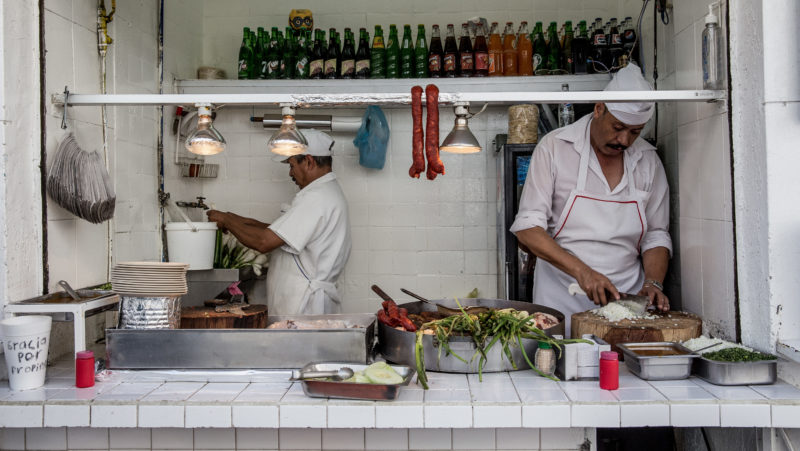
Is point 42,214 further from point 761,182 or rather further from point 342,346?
point 761,182

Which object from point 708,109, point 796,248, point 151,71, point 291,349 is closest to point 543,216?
point 708,109

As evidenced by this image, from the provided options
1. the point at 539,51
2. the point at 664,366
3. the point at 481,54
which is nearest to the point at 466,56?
the point at 481,54

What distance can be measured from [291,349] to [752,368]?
5.94 feet

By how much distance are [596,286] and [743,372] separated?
839 millimetres

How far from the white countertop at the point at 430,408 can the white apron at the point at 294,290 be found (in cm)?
200

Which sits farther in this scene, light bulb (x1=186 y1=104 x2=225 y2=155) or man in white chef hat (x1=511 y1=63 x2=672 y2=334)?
man in white chef hat (x1=511 y1=63 x2=672 y2=334)

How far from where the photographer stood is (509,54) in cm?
495

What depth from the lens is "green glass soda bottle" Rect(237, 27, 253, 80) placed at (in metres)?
5.06

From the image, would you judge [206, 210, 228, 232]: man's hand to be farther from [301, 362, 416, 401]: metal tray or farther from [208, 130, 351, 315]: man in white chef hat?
[301, 362, 416, 401]: metal tray

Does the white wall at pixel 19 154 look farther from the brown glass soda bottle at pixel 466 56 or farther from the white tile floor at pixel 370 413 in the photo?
the brown glass soda bottle at pixel 466 56

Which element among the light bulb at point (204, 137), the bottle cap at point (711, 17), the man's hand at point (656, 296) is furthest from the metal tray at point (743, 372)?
the light bulb at point (204, 137)

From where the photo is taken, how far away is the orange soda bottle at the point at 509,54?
16.2ft

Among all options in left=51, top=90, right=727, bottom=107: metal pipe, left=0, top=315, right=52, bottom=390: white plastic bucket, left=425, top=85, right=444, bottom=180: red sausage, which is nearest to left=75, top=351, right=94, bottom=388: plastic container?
left=0, top=315, right=52, bottom=390: white plastic bucket

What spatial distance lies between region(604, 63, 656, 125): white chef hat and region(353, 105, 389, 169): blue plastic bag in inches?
83.1
